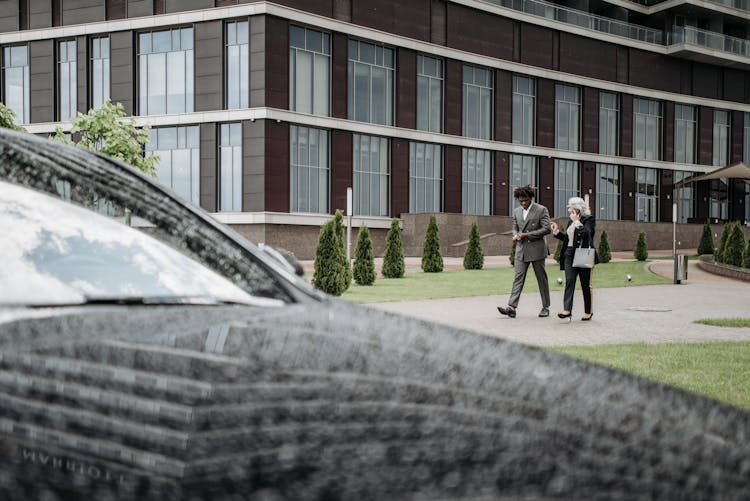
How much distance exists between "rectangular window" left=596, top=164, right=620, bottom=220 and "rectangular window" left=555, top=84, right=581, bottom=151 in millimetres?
2629

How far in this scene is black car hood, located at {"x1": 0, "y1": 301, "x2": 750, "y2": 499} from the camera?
93 centimetres

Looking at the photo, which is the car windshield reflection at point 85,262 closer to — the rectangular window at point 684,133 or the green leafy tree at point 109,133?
the green leafy tree at point 109,133

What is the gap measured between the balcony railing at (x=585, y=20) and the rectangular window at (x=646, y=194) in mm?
8568

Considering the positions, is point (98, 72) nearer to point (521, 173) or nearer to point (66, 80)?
point (66, 80)

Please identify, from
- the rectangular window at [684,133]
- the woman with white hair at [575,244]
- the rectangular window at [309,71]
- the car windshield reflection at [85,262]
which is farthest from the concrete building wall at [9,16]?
the rectangular window at [684,133]

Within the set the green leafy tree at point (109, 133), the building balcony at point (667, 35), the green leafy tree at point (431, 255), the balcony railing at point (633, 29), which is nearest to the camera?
the green leafy tree at point (109, 133)

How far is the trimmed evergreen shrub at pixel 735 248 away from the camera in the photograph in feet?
85.3

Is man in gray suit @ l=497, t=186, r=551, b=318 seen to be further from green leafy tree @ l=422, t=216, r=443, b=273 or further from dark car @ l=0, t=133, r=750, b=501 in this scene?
green leafy tree @ l=422, t=216, r=443, b=273

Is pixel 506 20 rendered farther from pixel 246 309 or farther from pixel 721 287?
pixel 246 309

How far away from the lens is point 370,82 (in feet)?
124

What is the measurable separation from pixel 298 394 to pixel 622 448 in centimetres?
50

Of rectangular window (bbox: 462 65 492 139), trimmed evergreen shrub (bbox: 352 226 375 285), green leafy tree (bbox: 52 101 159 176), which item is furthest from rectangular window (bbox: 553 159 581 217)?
green leafy tree (bbox: 52 101 159 176)

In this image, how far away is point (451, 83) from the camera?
133 feet

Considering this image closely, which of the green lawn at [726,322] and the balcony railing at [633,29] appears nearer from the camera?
the green lawn at [726,322]
